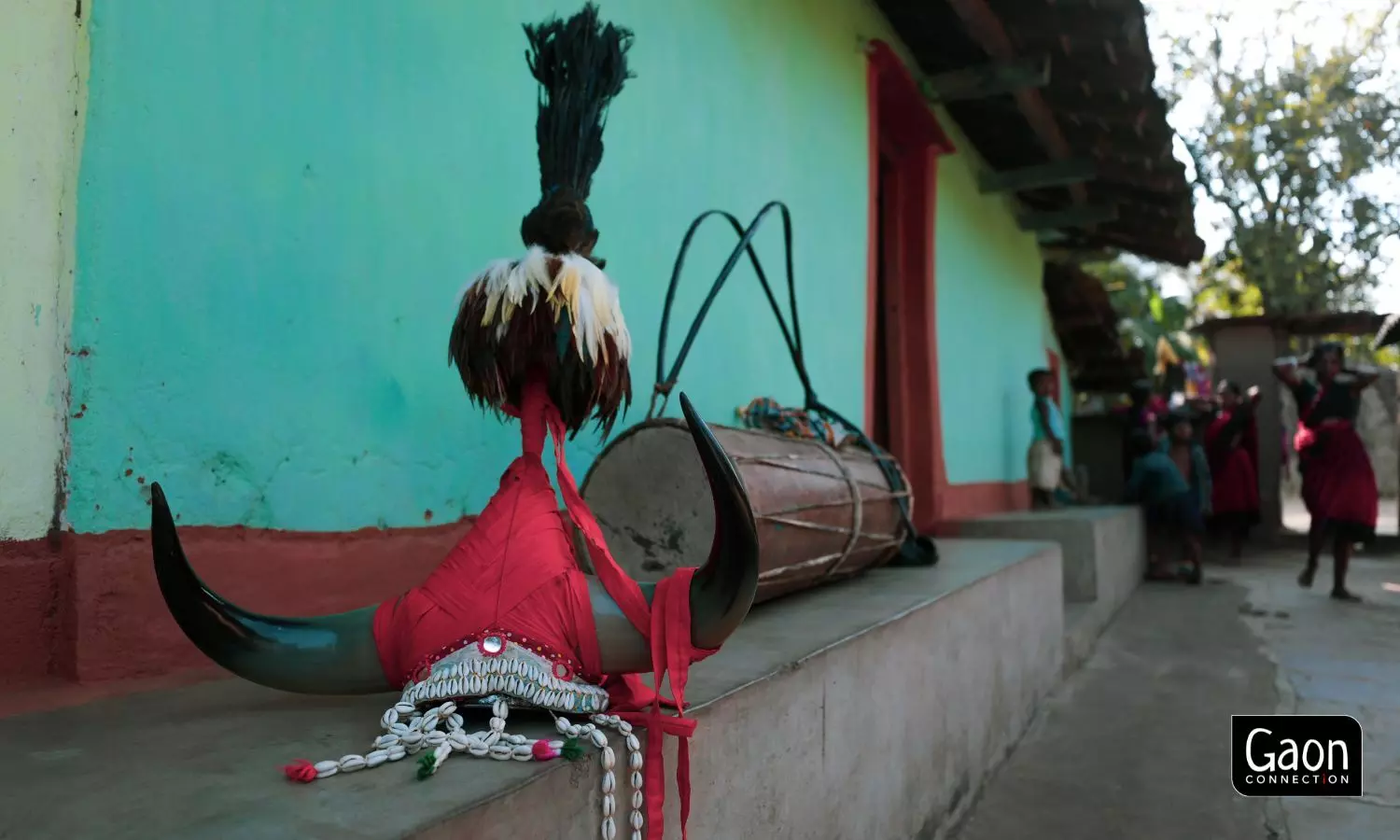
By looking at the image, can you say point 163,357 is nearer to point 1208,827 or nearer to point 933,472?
point 1208,827

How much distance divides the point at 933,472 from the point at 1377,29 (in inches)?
605

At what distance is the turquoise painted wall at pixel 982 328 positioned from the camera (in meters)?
5.87

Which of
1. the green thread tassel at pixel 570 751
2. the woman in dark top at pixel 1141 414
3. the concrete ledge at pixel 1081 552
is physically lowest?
the concrete ledge at pixel 1081 552

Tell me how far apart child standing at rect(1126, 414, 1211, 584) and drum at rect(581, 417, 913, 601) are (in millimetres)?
5291

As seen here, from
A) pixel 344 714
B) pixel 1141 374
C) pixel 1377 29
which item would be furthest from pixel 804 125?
pixel 1377 29

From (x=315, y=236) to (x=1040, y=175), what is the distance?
5644 mm

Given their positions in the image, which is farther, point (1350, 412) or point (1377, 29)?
point (1377, 29)

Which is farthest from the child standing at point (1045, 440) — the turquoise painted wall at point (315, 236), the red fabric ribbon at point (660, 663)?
the red fabric ribbon at point (660, 663)

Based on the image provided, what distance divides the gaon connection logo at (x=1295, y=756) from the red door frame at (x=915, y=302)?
8.16ft

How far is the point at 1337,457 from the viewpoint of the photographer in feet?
17.9

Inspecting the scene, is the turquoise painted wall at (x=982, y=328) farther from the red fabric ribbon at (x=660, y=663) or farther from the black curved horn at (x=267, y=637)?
the black curved horn at (x=267, y=637)

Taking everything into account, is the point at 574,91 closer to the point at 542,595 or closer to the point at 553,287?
the point at 553,287

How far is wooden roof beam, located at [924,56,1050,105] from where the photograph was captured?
4797mm

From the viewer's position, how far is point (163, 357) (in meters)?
1.50
